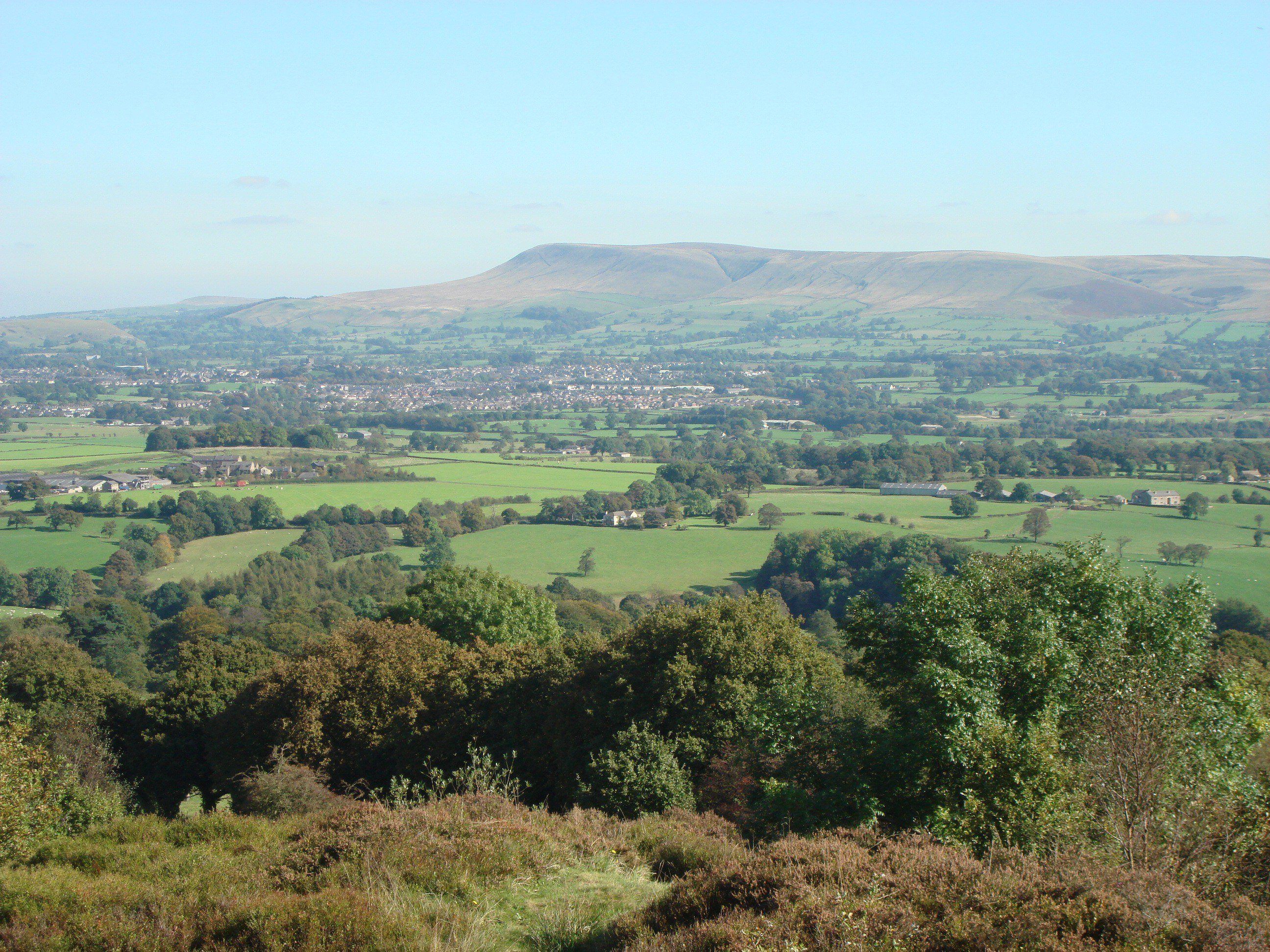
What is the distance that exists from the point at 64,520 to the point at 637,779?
2597 inches

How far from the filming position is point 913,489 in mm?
81500

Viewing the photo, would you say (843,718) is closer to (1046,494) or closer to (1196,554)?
(1196,554)

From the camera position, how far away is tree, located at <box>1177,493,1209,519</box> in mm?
64000

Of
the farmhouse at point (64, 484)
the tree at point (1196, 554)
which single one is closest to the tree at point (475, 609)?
the tree at point (1196, 554)

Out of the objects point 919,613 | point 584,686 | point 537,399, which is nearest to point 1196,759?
point 919,613

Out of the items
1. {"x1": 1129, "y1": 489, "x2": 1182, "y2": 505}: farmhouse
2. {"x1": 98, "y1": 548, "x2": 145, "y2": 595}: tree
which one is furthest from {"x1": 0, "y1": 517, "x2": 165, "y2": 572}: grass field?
{"x1": 1129, "y1": 489, "x2": 1182, "y2": 505}: farmhouse

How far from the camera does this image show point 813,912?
7422 millimetres

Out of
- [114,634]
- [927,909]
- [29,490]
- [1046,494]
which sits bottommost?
[1046,494]

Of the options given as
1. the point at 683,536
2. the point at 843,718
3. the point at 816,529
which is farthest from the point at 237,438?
the point at 843,718

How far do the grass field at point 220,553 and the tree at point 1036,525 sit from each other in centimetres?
4365

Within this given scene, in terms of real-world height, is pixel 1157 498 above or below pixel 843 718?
below

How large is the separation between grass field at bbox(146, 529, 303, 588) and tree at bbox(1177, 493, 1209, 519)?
182 feet

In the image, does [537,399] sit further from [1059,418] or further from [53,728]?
[53,728]

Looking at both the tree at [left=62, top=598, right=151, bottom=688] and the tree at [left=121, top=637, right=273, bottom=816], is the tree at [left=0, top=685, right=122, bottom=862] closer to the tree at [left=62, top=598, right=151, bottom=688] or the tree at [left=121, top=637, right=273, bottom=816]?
the tree at [left=121, top=637, right=273, bottom=816]
